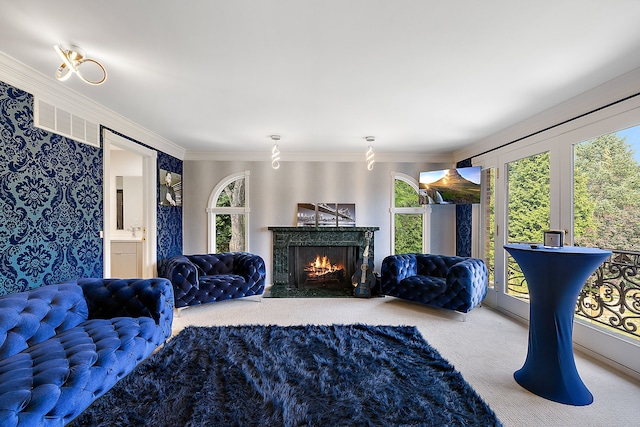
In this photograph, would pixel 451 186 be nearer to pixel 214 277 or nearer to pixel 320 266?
pixel 320 266

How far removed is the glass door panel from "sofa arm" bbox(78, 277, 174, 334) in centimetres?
407

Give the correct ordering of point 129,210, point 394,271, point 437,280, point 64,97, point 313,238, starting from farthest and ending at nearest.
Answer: point 129,210 < point 313,238 < point 394,271 < point 437,280 < point 64,97

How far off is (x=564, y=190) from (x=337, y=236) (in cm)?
311

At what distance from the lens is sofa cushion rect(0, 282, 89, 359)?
1.78 metres

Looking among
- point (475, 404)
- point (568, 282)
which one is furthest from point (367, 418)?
point (568, 282)

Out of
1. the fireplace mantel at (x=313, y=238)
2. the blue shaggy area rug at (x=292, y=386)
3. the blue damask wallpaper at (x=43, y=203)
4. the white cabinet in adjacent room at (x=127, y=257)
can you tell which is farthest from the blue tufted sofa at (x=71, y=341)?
the fireplace mantel at (x=313, y=238)

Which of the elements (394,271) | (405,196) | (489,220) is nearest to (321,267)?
(394,271)

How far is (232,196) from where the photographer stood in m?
5.23

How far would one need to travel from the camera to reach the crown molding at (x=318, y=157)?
511 cm

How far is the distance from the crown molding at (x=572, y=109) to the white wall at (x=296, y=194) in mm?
1485

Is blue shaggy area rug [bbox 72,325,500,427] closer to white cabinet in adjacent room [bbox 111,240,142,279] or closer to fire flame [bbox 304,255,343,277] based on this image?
white cabinet in adjacent room [bbox 111,240,142,279]

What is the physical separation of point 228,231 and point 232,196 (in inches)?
25.7

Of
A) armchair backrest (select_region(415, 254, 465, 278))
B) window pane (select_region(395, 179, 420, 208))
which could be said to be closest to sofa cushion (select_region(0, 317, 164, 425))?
armchair backrest (select_region(415, 254, 465, 278))

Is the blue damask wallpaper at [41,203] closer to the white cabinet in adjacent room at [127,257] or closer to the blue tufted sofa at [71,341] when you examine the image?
the blue tufted sofa at [71,341]
